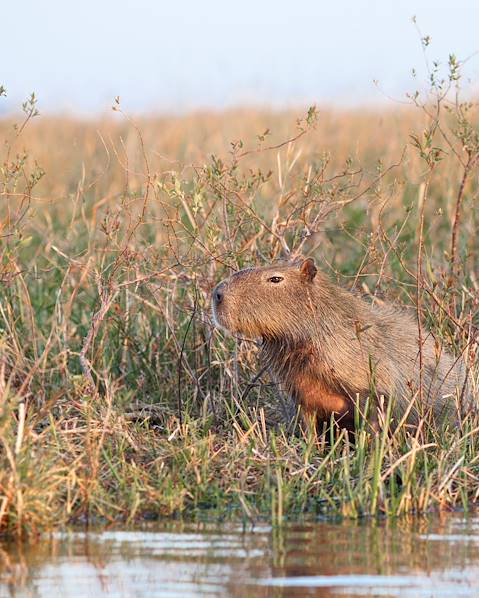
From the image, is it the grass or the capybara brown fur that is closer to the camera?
the grass

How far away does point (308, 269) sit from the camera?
5984 mm

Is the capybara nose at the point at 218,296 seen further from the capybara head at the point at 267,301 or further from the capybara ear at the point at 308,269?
the capybara ear at the point at 308,269

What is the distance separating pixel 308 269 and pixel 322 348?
0.39 metres

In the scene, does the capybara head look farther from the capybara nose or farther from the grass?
the grass

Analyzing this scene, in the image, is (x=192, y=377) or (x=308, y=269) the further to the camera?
(x=192, y=377)

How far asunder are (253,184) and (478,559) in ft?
9.59

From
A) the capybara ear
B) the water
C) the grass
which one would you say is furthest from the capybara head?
the water

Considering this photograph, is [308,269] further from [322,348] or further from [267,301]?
[322,348]

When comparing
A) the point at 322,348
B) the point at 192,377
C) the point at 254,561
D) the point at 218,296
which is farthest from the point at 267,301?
the point at 254,561

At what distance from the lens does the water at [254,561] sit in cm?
380

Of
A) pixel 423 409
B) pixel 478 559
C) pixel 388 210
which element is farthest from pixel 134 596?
pixel 388 210

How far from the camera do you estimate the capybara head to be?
5863 millimetres

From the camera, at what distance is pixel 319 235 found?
9500 millimetres

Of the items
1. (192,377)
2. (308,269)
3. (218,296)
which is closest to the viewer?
(218,296)
